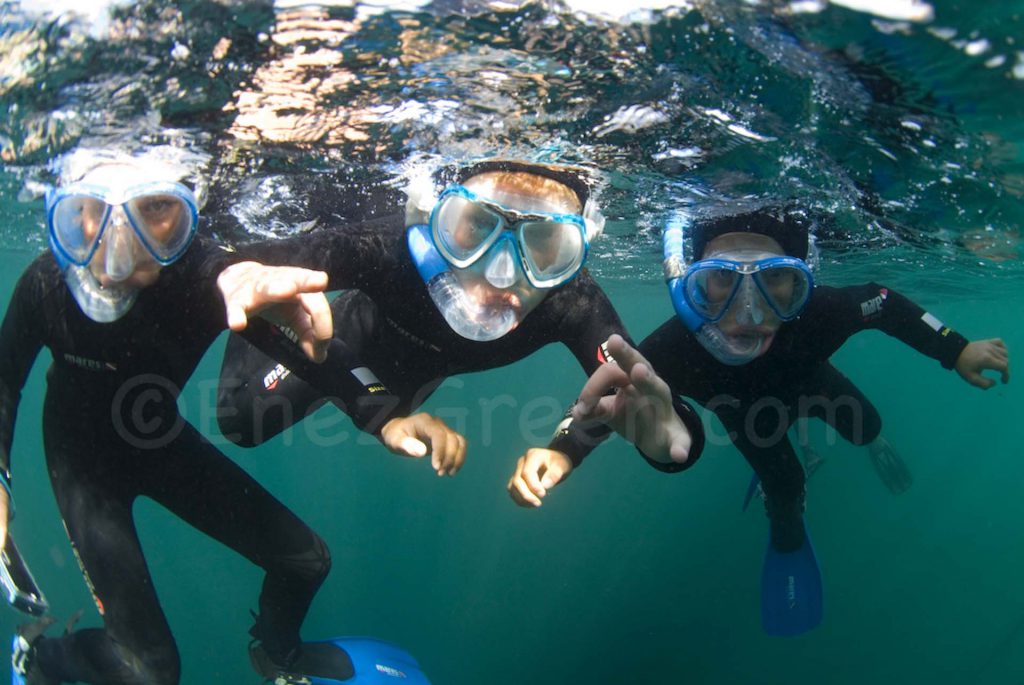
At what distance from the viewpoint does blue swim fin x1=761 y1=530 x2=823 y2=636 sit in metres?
7.72

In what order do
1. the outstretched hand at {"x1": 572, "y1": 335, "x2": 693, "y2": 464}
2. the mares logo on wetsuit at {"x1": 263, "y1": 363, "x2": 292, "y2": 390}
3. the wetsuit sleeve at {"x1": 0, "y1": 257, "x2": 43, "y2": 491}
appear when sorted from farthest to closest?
the mares logo on wetsuit at {"x1": 263, "y1": 363, "x2": 292, "y2": 390}
the wetsuit sleeve at {"x1": 0, "y1": 257, "x2": 43, "y2": 491}
the outstretched hand at {"x1": 572, "y1": 335, "x2": 693, "y2": 464}

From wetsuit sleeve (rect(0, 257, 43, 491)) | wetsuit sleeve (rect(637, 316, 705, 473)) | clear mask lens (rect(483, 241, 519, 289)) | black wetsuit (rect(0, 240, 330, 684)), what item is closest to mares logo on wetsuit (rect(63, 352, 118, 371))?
black wetsuit (rect(0, 240, 330, 684))

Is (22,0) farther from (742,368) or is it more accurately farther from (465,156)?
(742,368)

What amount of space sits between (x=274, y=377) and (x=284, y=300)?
3.08 metres

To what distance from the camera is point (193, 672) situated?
777 inches

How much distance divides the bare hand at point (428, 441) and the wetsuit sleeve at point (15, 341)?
3032 millimetres

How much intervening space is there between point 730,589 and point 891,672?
219 inches

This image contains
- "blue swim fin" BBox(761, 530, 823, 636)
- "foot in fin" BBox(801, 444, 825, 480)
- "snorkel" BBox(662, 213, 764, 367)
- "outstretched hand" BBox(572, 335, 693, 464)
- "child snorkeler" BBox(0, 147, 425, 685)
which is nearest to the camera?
"outstretched hand" BBox(572, 335, 693, 464)

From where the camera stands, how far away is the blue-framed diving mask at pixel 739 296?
15.9 feet

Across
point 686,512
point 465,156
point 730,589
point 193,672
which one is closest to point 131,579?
point 465,156

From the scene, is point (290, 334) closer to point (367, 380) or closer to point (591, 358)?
point (367, 380)

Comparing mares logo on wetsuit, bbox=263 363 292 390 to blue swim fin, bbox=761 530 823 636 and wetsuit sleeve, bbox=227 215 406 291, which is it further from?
blue swim fin, bbox=761 530 823 636

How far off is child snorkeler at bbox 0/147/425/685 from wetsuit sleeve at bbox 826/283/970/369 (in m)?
5.19


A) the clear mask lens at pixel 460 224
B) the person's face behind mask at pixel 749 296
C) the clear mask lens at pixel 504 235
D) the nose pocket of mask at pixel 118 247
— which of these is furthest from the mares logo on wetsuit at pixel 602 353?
the nose pocket of mask at pixel 118 247
